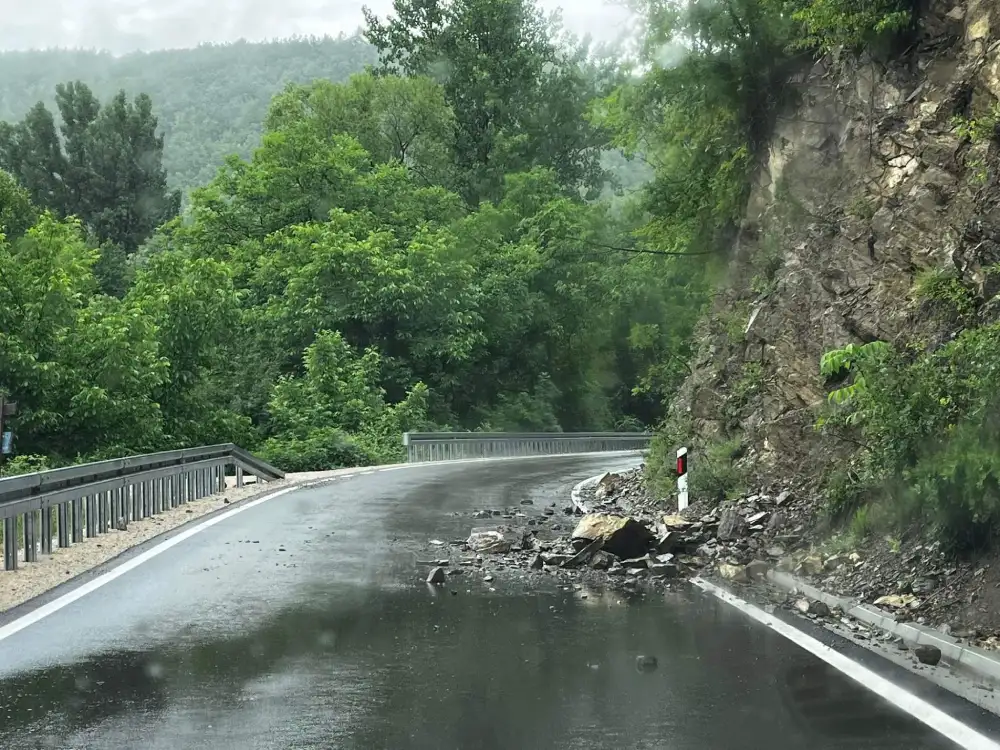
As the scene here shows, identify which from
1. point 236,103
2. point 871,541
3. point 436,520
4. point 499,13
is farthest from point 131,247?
point 236,103

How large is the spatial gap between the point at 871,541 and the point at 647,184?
51.6 feet

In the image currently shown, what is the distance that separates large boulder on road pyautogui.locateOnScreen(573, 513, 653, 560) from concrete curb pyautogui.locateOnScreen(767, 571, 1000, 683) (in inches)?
84.0

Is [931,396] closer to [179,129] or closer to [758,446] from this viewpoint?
[758,446]

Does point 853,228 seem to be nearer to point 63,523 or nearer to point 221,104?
point 63,523

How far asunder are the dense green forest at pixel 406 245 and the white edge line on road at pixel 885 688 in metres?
9.84

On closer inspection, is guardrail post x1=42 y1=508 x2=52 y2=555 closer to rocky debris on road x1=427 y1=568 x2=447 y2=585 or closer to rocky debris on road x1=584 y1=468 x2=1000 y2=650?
rocky debris on road x1=427 y1=568 x2=447 y2=585

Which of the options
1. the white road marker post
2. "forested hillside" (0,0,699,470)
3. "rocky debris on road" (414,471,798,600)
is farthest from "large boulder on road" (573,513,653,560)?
"forested hillside" (0,0,699,470)

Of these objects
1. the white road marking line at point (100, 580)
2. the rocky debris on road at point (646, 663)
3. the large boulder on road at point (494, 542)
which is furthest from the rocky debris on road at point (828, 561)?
the white road marking line at point (100, 580)

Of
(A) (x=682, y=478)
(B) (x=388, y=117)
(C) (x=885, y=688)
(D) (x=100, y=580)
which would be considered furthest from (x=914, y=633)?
(B) (x=388, y=117)

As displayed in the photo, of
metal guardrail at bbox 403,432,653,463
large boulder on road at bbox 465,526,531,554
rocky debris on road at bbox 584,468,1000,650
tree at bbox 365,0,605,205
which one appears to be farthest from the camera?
tree at bbox 365,0,605,205

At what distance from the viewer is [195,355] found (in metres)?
33.6

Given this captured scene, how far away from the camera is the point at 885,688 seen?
23.7ft

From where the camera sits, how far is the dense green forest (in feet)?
83.7

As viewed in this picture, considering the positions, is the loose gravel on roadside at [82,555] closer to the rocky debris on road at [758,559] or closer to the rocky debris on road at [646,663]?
the rocky debris on road at [758,559]
